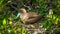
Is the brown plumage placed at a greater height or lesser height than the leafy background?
lesser

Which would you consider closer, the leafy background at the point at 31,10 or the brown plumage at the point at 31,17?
the leafy background at the point at 31,10

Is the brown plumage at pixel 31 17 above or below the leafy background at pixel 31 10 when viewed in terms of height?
below

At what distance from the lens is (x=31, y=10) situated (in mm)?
5750

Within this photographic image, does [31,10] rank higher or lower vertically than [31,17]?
higher

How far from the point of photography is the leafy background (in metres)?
4.23

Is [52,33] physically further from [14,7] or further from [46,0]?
[14,7]

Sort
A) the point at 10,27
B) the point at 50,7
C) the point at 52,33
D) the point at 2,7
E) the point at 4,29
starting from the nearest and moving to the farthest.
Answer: the point at 4,29
the point at 10,27
the point at 52,33
the point at 2,7
the point at 50,7

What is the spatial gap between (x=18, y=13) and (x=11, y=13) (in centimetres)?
17

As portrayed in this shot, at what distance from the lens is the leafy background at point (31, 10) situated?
423cm

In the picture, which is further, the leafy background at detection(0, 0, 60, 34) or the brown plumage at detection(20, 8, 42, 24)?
the brown plumage at detection(20, 8, 42, 24)

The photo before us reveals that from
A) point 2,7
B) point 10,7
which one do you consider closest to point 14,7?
point 10,7

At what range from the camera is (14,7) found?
579 cm

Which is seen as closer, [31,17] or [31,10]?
[31,17]

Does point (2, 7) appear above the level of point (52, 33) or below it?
above
